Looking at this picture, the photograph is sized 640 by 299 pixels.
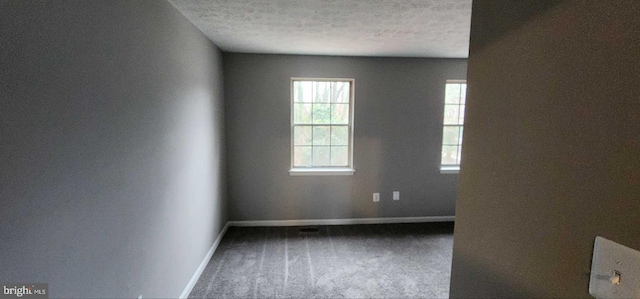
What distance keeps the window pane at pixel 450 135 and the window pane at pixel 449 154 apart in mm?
72

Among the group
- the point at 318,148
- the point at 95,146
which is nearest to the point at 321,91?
the point at 318,148

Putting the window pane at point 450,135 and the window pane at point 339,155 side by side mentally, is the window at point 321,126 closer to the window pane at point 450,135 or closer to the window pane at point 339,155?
the window pane at point 339,155

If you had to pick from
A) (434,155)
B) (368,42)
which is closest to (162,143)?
(368,42)

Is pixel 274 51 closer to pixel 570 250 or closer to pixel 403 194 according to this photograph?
pixel 403 194

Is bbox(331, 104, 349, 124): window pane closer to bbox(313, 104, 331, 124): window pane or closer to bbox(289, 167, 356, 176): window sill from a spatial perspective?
bbox(313, 104, 331, 124): window pane

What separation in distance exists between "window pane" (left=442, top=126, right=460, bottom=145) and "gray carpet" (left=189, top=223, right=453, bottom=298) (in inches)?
47.5

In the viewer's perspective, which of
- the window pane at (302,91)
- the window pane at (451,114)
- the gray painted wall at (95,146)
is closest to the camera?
the gray painted wall at (95,146)

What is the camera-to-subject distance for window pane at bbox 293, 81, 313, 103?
367cm

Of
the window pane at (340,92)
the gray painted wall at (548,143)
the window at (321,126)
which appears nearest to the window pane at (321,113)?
the window at (321,126)

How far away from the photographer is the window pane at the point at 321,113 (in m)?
3.73

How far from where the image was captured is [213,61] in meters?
3.04

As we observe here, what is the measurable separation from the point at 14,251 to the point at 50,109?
49 cm

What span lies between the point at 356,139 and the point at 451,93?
148cm

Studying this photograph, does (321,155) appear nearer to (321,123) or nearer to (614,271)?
(321,123)
